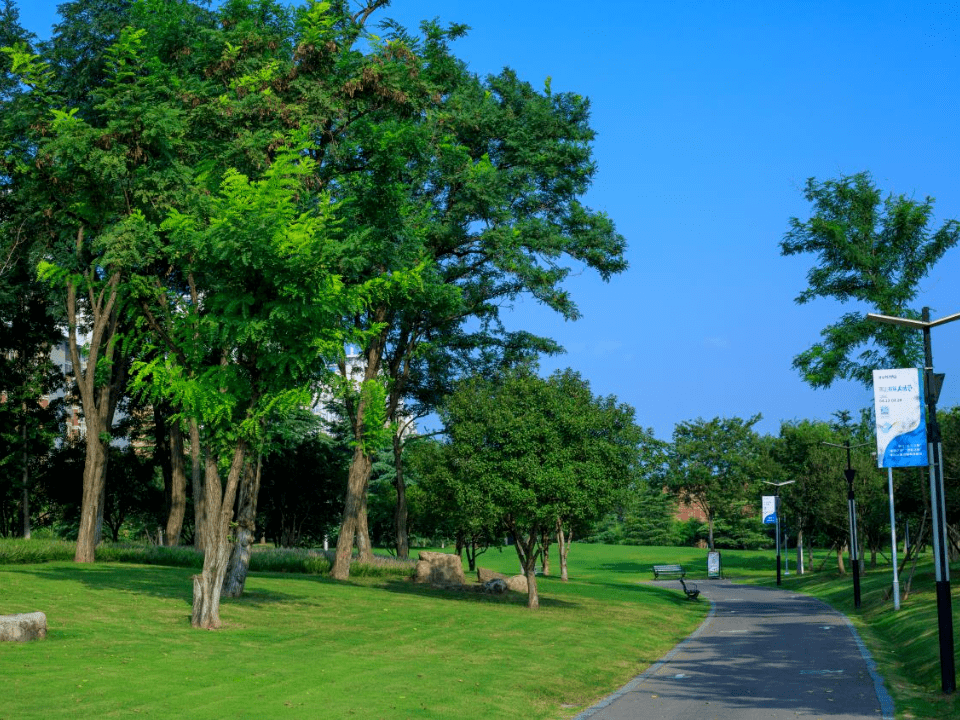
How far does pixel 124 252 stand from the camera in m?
23.4


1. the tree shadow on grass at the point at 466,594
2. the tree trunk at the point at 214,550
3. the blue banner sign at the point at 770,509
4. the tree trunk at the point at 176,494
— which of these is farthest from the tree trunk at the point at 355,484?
the blue banner sign at the point at 770,509

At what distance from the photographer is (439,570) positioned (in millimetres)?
41406

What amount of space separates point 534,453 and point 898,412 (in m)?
11.0

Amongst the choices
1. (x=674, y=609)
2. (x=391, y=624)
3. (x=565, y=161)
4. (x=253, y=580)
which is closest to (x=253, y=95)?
(x=391, y=624)

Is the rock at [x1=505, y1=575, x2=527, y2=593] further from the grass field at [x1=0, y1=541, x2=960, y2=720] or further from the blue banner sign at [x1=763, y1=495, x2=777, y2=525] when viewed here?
the blue banner sign at [x1=763, y1=495, x2=777, y2=525]

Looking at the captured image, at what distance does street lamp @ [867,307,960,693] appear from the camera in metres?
18.4

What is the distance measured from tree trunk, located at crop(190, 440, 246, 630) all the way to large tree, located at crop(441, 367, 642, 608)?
11.5 meters

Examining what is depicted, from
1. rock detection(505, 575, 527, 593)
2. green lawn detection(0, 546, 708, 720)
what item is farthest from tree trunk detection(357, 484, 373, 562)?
green lawn detection(0, 546, 708, 720)

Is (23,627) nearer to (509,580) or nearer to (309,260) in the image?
(309,260)

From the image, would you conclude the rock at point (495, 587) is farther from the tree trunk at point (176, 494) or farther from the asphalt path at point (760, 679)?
the tree trunk at point (176, 494)

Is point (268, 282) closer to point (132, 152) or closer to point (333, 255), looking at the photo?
point (333, 255)

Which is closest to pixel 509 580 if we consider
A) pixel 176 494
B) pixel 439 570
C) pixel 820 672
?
Answer: pixel 439 570

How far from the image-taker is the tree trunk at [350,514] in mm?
39438

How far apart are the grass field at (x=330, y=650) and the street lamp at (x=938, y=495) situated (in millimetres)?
841
